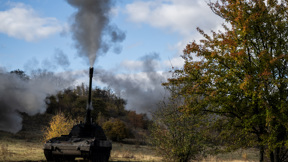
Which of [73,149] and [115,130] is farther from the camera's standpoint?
[115,130]

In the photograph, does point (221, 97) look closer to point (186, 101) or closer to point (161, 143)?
point (186, 101)

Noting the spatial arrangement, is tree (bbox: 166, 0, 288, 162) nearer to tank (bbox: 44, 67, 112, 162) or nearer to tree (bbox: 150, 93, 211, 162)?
tree (bbox: 150, 93, 211, 162)

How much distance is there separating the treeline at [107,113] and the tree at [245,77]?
32.3 metres

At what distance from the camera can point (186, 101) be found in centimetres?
1619

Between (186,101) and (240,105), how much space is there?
274 centimetres

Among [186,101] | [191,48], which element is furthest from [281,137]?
[191,48]

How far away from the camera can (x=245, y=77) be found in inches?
539

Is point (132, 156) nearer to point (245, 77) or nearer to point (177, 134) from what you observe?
point (177, 134)

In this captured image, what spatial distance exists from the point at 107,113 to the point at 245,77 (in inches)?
2119

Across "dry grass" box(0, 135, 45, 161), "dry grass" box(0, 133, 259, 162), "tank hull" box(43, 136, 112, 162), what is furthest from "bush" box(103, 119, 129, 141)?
"tank hull" box(43, 136, 112, 162)

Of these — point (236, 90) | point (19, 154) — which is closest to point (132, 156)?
point (19, 154)

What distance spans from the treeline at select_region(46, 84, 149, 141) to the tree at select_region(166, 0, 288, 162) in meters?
32.3

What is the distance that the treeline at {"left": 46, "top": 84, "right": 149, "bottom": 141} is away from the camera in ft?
166

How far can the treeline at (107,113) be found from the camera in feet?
166
